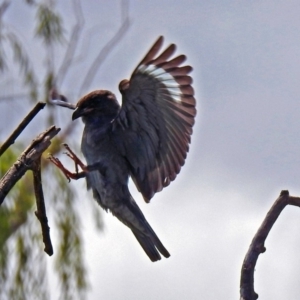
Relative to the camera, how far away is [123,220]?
4102 mm

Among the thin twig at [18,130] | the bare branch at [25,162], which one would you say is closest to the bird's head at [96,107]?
the bare branch at [25,162]

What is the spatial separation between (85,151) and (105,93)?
0.30 meters

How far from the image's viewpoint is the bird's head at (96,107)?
426 centimetres

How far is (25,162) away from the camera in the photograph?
2576mm

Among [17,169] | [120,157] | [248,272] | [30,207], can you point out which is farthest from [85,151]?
[30,207]

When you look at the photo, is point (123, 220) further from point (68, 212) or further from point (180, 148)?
point (68, 212)

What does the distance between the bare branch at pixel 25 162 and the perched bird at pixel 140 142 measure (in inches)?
50.5

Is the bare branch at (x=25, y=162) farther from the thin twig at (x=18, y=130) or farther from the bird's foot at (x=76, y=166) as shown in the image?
the bird's foot at (x=76, y=166)

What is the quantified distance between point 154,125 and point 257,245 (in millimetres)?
1786

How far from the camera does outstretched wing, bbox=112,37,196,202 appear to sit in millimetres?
3957

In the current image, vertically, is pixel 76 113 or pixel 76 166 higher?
pixel 76 113

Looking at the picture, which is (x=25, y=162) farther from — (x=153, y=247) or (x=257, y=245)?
(x=153, y=247)

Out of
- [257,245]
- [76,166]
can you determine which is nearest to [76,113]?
[76,166]

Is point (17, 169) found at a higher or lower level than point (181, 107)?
lower
